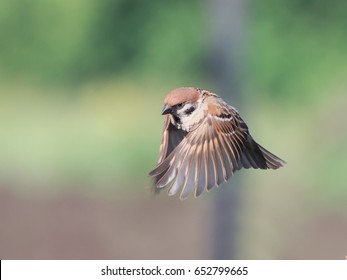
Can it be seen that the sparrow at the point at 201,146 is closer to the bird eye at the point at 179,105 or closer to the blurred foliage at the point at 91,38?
the bird eye at the point at 179,105

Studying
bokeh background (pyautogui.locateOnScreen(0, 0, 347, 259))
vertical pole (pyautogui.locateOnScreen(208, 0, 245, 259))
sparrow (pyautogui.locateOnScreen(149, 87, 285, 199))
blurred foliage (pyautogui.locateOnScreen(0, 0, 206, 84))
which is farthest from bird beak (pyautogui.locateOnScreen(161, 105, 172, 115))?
blurred foliage (pyautogui.locateOnScreen(0, 0, 206, 84))

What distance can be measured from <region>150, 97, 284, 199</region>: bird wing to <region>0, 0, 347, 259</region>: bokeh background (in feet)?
2.92

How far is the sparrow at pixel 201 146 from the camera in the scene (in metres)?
0.88

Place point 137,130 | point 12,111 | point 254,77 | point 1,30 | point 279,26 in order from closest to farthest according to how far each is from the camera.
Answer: point 137,130
point 279,26
point 254,77
point 12,111
point 1,30

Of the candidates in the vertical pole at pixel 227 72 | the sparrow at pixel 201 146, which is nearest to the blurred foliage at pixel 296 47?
the vertical pole at pixel 227 72

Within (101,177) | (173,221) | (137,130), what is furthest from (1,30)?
(137,130)

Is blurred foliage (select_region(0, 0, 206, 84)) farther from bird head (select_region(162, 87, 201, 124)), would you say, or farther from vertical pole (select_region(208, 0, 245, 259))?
bird head (select_region(162, 87, 201, 124))

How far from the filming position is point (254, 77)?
2.50 m

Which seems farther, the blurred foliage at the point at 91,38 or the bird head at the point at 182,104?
the blurred foliage at the point at 91,38

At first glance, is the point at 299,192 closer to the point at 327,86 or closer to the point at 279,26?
the point at 327,86

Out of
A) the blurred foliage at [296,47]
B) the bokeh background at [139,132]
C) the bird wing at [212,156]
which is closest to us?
the bird wing at [212,156]

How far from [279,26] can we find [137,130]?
575 mm

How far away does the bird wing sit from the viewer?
34.4 inches

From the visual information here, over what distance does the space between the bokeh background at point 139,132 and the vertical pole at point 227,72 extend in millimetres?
193
